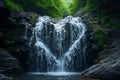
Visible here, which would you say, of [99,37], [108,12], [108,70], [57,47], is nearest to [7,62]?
[57,47]

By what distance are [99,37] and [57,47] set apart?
4.39 meters

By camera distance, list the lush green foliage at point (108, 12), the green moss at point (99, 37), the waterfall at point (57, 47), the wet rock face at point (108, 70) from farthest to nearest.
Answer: the lush green foliage at point (108, 12) → the waterfall at point (57, 47) → the green moss at point (99, 37) → the wet rock face at point (108, 70)

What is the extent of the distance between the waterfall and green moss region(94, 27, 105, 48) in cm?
149

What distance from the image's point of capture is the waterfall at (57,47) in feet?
94.2

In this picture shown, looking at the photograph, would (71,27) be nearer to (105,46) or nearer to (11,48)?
(105,46)

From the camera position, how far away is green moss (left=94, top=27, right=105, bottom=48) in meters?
28.4

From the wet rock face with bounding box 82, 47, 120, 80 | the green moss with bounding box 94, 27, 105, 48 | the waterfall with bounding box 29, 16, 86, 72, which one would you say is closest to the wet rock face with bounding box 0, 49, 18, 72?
the waterfall with bounding box 29, 16, 86, 72

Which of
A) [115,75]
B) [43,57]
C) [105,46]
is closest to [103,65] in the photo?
[115,75]

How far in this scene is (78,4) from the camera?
4422cm

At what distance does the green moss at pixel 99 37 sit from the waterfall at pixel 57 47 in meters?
1.49

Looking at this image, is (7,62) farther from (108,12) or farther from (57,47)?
(108,12)

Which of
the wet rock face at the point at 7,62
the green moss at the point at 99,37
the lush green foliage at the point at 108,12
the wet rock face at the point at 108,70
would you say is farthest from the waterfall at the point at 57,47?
the wet rock face at the point at 108,70

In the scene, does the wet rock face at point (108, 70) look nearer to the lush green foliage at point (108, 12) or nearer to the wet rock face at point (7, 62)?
Result: the wet rock face at point (7, 62)

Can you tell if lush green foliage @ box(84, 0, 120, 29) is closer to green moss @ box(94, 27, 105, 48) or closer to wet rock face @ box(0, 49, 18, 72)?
green moss @ box(94, 27, 105, 48)
